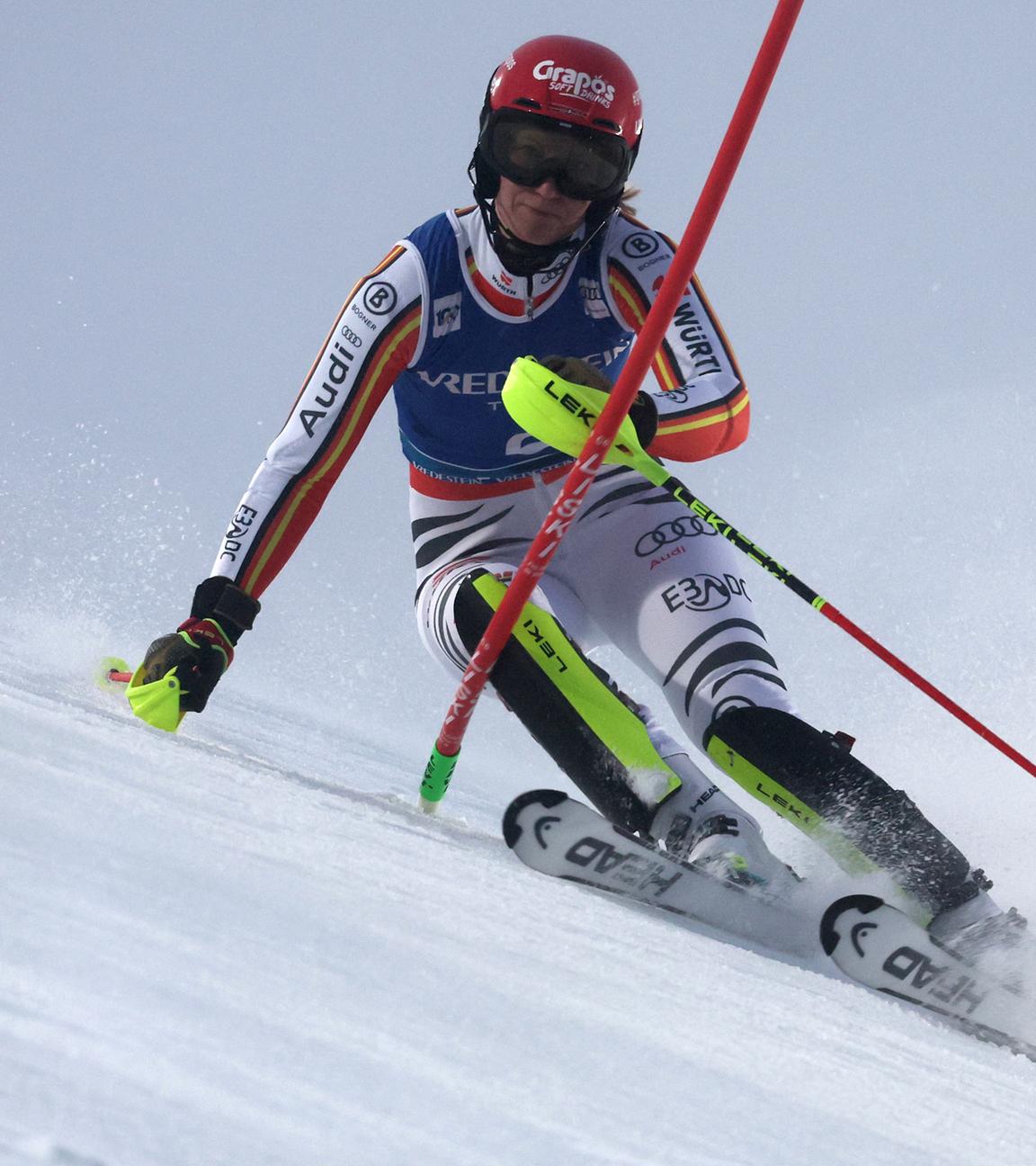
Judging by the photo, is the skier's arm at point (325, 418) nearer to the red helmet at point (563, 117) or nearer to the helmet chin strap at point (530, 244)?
the helmet chin strap at point (530, 244)

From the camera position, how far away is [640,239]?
2.99 metres

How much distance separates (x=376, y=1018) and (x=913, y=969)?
3.98 ft

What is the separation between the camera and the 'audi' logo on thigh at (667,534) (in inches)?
115

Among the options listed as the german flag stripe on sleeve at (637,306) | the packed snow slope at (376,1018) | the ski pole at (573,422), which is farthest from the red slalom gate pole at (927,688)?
the german flag stripe on sleeve at (637,306)

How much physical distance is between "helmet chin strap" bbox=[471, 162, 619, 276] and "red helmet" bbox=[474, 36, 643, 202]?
0.21ft

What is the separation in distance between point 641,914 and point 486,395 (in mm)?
1399

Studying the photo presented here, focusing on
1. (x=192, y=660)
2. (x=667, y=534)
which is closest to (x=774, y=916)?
(x=667, y=534)

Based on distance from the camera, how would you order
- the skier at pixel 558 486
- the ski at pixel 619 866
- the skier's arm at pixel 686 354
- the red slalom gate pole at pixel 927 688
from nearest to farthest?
the ski at pixel 619 866
the red slalom gate pole at pixel 927 688
the skier at pixel 558 486
the skier's arm at pixel 686 354

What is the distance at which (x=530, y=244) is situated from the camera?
284cm

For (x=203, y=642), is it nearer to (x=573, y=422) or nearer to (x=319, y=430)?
(x=319, y=430)

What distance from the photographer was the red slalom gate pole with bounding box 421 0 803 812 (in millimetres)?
2264

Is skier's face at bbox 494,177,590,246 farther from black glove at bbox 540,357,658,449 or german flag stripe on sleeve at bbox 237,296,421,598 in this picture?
black glove at bbox 540,357,658,449

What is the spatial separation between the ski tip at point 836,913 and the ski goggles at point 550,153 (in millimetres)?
1561

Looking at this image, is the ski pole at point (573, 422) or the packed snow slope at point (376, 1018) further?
the ski pole at point (573, 422)
